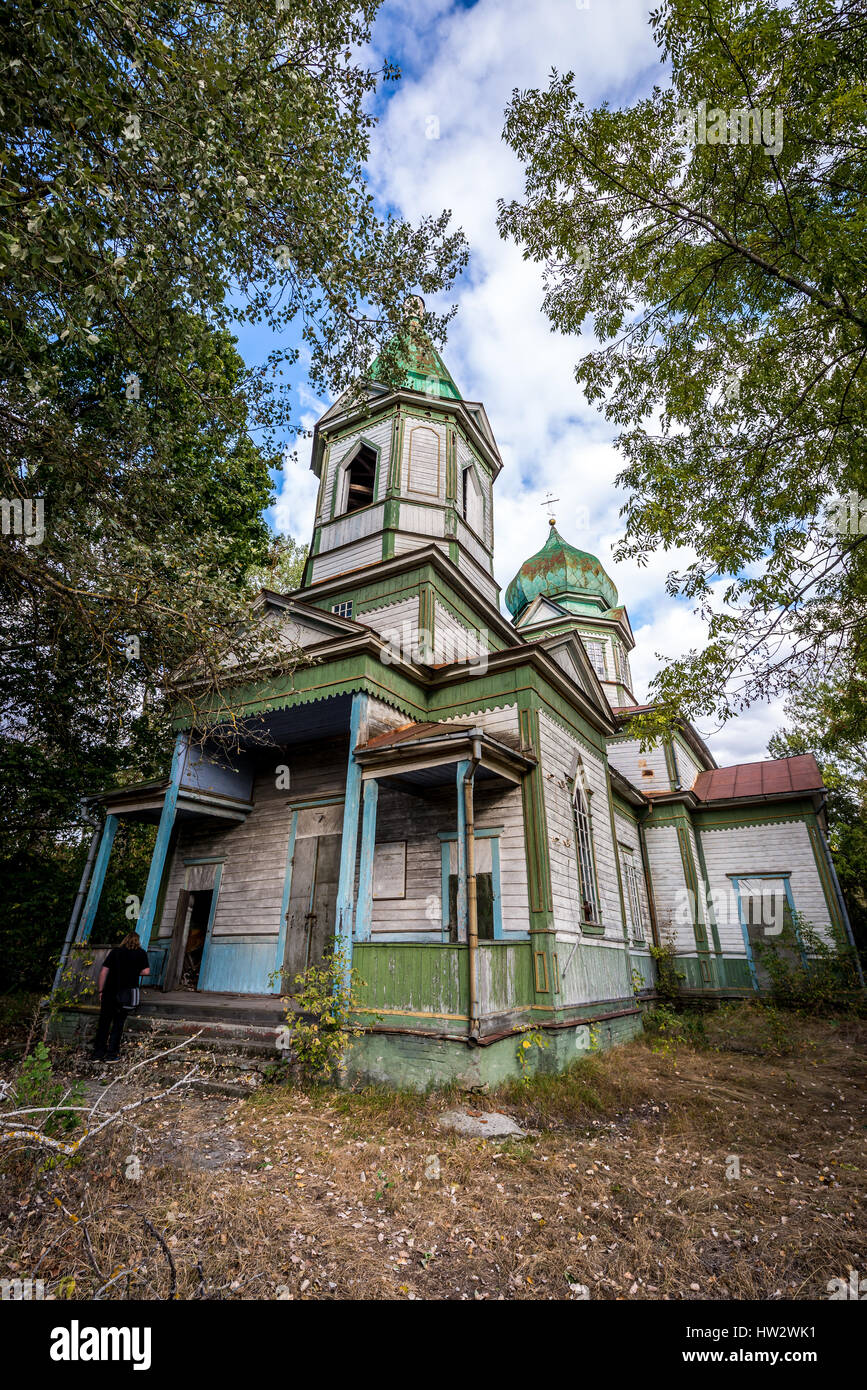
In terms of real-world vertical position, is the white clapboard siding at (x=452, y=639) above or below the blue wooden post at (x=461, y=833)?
above

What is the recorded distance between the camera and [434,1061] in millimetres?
6703

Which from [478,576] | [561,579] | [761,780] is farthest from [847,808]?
[478,576]

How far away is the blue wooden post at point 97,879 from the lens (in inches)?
440

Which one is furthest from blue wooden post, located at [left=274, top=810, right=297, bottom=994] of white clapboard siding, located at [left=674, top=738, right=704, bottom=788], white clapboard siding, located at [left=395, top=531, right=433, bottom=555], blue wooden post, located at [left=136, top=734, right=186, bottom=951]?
white clapboard siding, located at [left=674, top=738, right=704, bottom=788]

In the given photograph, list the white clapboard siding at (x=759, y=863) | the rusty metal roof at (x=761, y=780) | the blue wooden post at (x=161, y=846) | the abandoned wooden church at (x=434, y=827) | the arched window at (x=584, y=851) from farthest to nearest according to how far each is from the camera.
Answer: the rusty metal roof at (x=761, y=780), the white clapboard siding at (x=759, y=863), the arched window at (x=584, y=851), the blue wooden post at (x=161, y=846), the abandoned wooden church at (x=434, y=827)

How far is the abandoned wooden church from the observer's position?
789 centimetres

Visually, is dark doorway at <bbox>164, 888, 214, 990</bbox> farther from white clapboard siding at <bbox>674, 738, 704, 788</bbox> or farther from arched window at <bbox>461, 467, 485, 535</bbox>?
white clapboard siding at <bbox>674, 738, 704, 788</bbox>

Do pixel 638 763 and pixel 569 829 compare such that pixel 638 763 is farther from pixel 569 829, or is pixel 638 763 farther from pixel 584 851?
pixel 569 829

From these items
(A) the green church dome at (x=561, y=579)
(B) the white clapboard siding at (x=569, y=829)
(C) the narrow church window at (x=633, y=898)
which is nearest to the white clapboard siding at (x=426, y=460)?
(B) the white clapboard siding at (x=569, y=829)

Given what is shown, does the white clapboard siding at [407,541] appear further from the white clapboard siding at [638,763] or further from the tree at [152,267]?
the white clapboard siding at [638,763]

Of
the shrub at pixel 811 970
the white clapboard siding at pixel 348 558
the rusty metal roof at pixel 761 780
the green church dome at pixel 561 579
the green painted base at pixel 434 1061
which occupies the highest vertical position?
the green church dome at pixel 561 579

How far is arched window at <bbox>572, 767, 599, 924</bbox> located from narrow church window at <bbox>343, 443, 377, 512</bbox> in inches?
336

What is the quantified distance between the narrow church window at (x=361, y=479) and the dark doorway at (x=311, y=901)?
8262 millimetres
